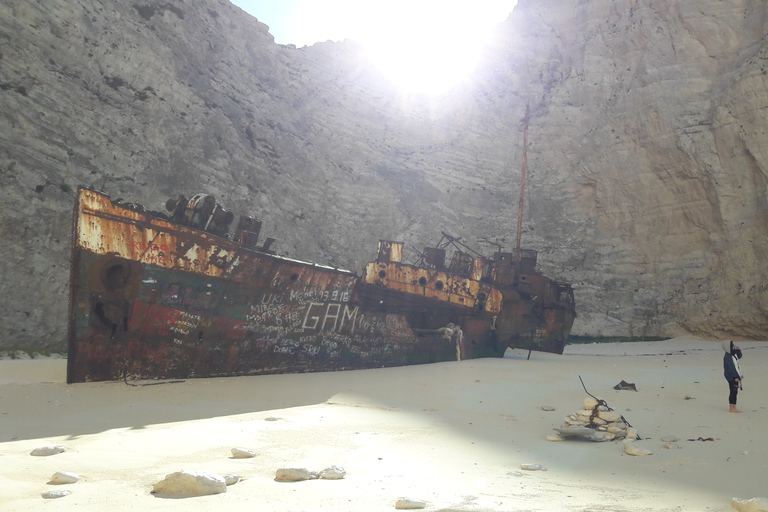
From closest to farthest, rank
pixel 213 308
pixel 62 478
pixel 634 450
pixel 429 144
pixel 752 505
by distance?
1. pixel 752 505
2. pixel 62 478
3. pixel 634 450
4. pixel 213 308
5. pixel 429 144

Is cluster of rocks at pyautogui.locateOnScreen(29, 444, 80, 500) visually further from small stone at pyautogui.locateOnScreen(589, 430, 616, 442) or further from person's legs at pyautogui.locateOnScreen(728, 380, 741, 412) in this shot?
person's legs at pyautogui.locateOnScreen(728, 380, 741, 412)

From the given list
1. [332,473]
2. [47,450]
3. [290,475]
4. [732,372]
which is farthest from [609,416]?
[47,450]

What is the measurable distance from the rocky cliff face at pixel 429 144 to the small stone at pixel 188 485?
33.2 ft

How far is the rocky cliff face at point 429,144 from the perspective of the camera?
13.1m

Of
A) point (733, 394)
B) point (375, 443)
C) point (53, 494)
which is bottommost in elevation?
point (375, 443)

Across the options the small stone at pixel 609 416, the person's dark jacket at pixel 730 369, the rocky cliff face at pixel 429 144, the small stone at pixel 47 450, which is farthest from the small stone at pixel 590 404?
the rocky cliff face at pixel 429 144

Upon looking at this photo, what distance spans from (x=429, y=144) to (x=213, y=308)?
62.4 ft

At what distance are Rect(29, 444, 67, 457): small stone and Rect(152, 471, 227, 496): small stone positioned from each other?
1.27 m

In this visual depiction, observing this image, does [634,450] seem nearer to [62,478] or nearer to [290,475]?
[290,475]

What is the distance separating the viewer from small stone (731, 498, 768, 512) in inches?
97.3

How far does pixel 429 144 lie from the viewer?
25297 mm

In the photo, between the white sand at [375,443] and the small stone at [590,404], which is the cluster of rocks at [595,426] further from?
the white sand at [375,443]

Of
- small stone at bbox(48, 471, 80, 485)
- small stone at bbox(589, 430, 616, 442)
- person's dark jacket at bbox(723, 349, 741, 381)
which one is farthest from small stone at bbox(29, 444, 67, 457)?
person's dark jacket at bbox(723, 349, 741, 381)

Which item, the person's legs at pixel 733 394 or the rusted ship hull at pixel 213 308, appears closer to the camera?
the person's legs at pixel 733 394
